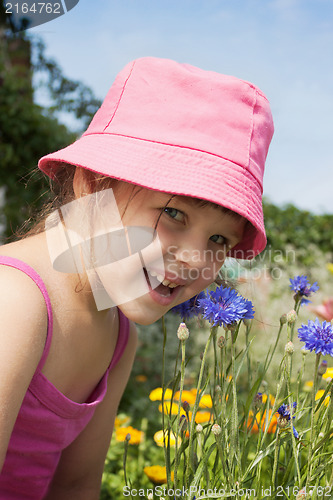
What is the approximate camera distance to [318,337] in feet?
3.12

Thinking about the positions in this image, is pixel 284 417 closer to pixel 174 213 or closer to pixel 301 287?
pixel 301 287

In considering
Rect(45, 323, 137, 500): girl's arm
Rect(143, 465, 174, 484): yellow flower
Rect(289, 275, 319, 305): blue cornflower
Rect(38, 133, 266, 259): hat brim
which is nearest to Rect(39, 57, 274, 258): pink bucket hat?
Rect(38, 133, 266, 259): hat brim

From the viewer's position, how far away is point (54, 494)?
1566 millimetres

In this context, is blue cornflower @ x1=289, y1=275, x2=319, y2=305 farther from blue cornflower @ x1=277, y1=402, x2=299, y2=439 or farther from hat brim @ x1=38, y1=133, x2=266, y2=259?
blue cornflower @ x1=277, y1=402, x2=299, y2=439

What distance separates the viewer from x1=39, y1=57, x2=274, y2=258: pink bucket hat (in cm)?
108

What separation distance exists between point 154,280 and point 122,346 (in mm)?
468

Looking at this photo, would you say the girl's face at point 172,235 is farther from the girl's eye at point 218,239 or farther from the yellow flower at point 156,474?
the yellow flower at point 156,474

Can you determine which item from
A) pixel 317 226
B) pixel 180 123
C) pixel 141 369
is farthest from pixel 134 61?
pixel 317 226

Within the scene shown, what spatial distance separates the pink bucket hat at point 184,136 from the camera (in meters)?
1.08

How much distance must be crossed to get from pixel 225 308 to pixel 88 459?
34.2 inches

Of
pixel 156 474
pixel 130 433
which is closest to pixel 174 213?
pixel 156 474

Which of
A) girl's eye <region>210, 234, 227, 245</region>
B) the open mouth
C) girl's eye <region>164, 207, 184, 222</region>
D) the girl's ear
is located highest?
the girl's ear

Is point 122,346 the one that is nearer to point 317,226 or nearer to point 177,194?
point 177,194

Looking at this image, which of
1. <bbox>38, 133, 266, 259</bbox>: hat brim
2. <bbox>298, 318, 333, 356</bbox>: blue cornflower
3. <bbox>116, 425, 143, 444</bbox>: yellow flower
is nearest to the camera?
<bbox>298, 318, 333, 356</bbox>: blue cornflower
